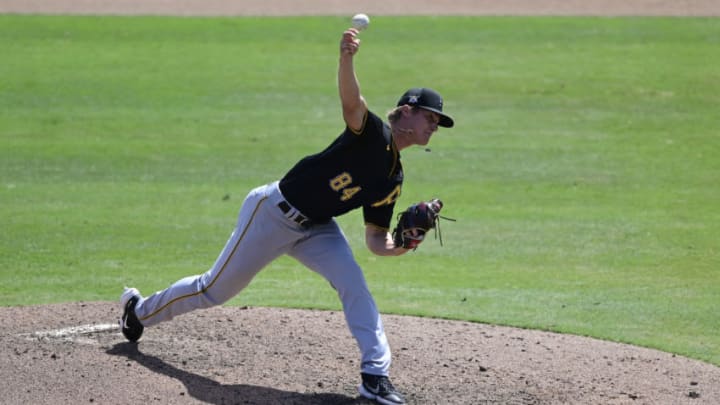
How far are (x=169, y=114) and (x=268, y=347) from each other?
8672mm

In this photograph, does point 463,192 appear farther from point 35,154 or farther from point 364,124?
point 364,124

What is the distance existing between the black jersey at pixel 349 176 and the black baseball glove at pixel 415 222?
0.47ft

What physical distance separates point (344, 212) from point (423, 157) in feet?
24.3

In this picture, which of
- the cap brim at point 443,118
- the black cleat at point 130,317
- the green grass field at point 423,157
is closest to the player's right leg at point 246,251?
the black cleat at point 130,317

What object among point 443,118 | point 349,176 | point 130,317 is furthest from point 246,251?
point 443,118

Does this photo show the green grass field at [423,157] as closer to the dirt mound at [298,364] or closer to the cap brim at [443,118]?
the dirt mound at [298,364]

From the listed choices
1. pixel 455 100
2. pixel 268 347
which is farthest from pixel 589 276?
pixel 455 100

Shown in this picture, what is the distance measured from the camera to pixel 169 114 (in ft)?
49.3

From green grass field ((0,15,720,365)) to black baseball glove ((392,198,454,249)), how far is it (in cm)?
210

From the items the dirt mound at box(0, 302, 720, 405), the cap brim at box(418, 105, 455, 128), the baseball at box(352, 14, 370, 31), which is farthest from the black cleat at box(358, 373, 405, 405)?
the baseball at box(352, 14, 370, 31)

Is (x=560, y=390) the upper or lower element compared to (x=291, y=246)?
lower

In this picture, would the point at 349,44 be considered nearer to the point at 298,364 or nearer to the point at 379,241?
the point at 379,241

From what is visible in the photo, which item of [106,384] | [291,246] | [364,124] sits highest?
[364,124]

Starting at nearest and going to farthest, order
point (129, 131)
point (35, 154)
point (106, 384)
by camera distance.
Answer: point (106, 384) < point (35, 154) < point (129, 131)
